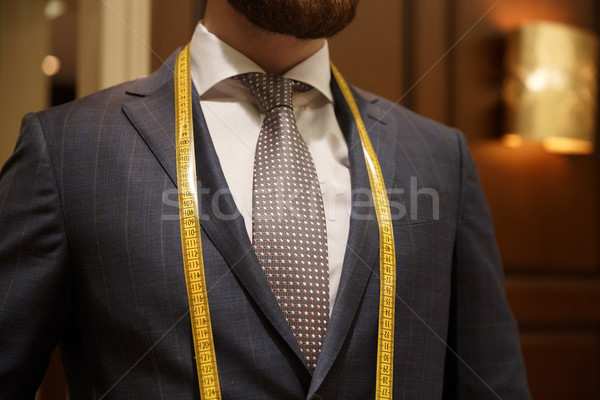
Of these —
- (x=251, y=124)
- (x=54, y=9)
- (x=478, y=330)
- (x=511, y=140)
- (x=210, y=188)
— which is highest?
(x=54, y=9)

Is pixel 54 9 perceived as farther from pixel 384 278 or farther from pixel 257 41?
pixel 384 278

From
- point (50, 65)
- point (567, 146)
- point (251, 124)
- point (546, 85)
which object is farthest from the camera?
point (567, 146)

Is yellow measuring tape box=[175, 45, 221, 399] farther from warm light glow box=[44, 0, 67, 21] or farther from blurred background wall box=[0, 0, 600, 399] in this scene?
warm light glow box=[44, 0, 67, 21]

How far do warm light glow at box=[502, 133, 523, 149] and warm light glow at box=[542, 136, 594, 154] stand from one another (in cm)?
12

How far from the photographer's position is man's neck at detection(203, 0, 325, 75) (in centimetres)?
125

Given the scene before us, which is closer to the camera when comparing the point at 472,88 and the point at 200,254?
the point at 200,254

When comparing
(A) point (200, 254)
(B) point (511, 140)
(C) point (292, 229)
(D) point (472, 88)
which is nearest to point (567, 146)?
(B) point (511, 140)

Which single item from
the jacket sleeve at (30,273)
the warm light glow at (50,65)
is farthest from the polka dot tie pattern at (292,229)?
the warm light glow at (50,65)

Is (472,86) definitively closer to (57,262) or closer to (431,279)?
(431,279)

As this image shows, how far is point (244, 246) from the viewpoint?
41.7 inches

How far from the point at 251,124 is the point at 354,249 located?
0.33 m

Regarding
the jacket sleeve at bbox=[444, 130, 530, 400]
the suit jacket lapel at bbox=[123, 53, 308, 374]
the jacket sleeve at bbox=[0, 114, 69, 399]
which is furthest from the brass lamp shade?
the jacket sleeve at bbox=[0, 114, 69, 399]

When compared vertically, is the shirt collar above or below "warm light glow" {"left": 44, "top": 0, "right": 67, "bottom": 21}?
below

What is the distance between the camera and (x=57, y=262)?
1.08 meters
